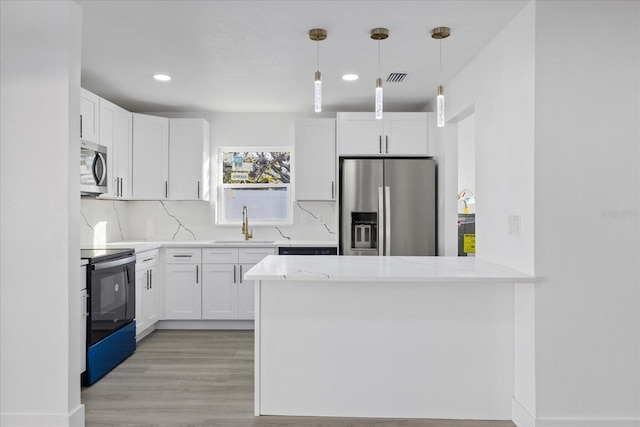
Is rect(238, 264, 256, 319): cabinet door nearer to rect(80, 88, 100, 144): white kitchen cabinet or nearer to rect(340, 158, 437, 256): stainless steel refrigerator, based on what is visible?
rect(340, 158, 437, 256): stainless steel refrigerator

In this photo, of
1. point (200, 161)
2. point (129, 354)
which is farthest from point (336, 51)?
point (129, 354)

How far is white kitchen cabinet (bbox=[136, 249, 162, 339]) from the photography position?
396 cm

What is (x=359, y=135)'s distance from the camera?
4.45m

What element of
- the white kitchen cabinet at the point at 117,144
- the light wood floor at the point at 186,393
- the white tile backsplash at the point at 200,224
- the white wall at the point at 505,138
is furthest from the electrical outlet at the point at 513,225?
the white kitchen cabinet at the point at 117,144

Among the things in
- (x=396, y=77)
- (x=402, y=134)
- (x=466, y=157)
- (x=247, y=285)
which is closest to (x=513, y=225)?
(x=396, y=77)

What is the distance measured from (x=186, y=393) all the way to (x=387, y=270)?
5.18 feet

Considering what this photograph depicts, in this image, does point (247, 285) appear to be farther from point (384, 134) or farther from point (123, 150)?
point (384, 134)

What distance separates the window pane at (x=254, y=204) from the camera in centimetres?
507

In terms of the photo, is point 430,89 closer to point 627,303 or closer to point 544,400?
point 627,303

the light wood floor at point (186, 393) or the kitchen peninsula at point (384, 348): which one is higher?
the kitchen peninsula at point (384, 348)

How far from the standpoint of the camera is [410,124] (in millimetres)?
4430

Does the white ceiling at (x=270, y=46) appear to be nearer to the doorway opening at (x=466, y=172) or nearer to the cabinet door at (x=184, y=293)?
the doorway opening at (x=466, y=172)

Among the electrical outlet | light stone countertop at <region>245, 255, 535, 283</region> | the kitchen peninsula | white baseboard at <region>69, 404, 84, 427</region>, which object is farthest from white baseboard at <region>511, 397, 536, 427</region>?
white baseboard at <region>69, 404, 84, 427</region>

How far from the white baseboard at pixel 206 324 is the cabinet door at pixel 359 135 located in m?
2.04
